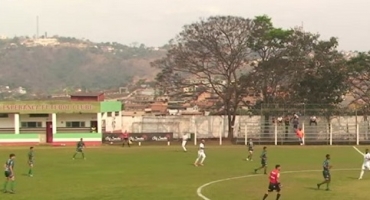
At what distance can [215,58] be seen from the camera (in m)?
74.4

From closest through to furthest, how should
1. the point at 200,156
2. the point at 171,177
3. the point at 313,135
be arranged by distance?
the point at 171,177 → the point at 200,156 → the point at 313,135

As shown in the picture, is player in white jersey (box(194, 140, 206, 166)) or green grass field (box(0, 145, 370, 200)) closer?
green grass field (box(0, 145, 370, 200))

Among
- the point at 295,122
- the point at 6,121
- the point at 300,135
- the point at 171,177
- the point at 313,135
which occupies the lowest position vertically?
the point at 171,177

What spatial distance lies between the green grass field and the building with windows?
1378 cm

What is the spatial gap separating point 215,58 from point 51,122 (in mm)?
21109

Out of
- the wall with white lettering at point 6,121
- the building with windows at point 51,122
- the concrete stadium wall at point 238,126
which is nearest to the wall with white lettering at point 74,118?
the building with windows at point 51,122

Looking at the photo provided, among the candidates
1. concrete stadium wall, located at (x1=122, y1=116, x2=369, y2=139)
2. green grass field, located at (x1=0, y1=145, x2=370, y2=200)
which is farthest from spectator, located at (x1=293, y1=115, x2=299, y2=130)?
green grass field, located at (x1=0, y1=145, x2=370, y2=200)

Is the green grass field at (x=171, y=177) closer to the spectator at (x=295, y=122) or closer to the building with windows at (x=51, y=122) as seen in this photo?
the spectator at (x=295, y=122)

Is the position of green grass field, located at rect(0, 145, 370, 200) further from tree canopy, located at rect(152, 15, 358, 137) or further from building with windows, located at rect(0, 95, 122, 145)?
tree canopy, located at rect(152, 15, 358, 137)

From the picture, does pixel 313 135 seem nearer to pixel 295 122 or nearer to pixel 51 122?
pixel 295 122

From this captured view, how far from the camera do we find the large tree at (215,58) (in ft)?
242

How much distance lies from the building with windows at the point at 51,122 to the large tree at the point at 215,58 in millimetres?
10322

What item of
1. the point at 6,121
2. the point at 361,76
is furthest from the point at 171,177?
the point at 361,76

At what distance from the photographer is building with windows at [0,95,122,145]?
68812 mm
